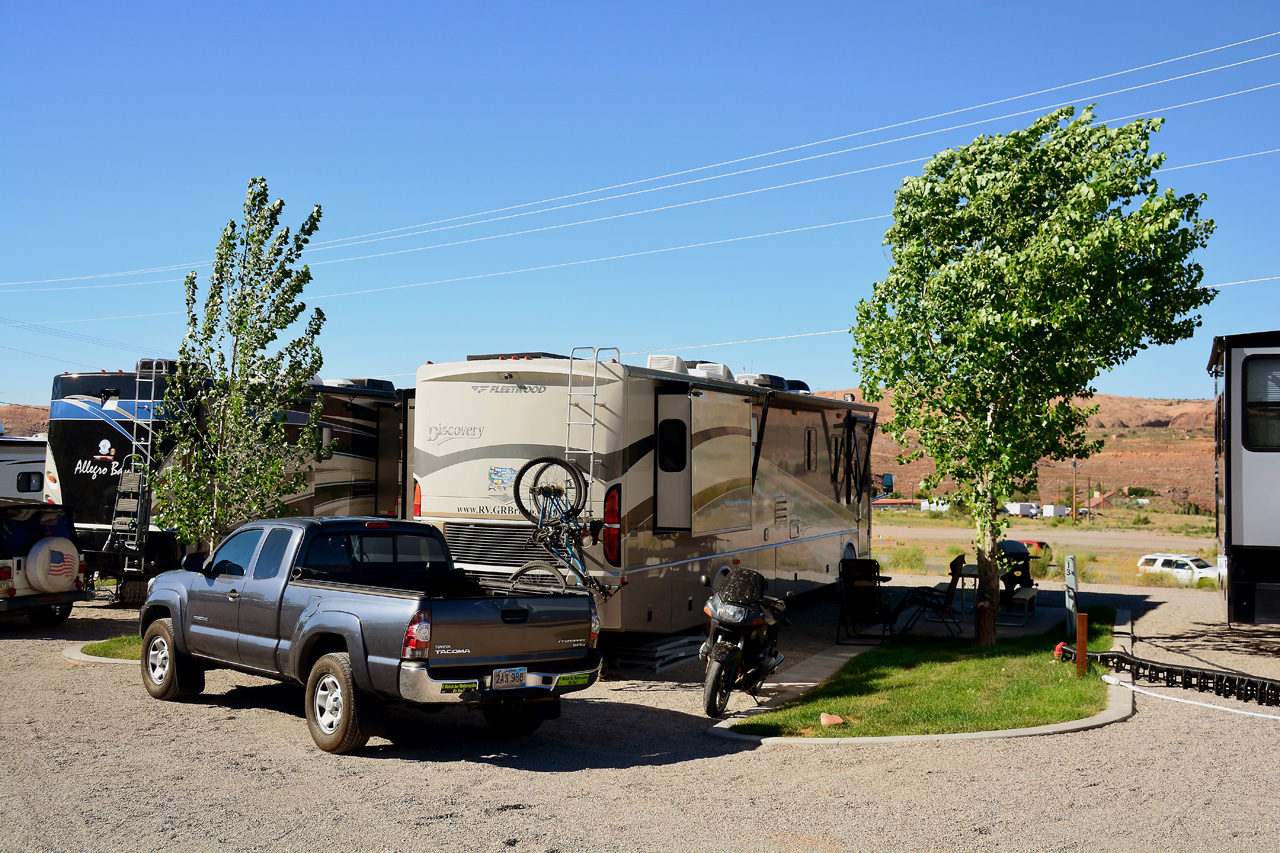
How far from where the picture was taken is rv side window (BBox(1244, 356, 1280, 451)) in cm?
1127

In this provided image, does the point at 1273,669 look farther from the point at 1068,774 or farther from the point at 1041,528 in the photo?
the point at 1041,528

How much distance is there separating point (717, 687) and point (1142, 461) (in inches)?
3571

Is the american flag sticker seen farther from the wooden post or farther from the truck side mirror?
the wooden post

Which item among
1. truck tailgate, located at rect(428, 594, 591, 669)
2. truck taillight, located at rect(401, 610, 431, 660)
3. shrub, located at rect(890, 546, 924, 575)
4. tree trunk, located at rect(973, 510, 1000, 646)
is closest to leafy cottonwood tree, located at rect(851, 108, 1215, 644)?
tree trunk, located at rect(973, 510, 1000, 646)

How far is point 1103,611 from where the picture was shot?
1623 cm

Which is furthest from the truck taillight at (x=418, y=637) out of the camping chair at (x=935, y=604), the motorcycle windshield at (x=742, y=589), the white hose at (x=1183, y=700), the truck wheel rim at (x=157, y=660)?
the camping chair at (x=935, y=604)

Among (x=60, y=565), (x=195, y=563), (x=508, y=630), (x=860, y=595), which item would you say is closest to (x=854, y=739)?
(x=508, y=630)

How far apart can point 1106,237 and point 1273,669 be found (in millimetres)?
4896

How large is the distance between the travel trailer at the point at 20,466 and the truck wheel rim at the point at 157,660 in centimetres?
1257

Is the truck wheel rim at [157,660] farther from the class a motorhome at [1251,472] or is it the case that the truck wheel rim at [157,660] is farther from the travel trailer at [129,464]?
the class a motorhome at [1251,472]

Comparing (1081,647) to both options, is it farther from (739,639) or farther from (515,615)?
(515,615)

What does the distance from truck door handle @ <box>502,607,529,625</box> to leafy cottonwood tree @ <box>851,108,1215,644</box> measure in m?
5.80

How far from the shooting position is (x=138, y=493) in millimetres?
14773

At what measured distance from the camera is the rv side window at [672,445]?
11.5m
